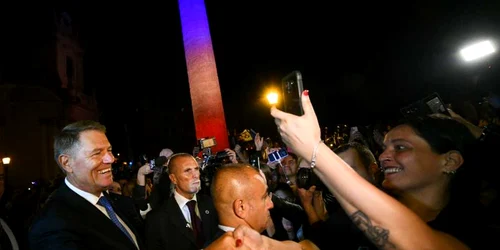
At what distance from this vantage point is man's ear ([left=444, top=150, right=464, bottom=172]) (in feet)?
7.09

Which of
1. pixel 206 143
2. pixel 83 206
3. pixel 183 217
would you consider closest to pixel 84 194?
pixel 83 206

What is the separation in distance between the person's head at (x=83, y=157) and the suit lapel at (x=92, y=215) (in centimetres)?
14

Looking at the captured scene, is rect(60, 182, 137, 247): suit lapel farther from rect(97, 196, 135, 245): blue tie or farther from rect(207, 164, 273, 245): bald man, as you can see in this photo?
rect(207, 164, 273, 245): bald man

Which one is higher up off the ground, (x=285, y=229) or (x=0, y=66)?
(x=0, y=66)

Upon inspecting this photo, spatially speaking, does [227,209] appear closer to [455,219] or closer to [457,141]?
[455,219]

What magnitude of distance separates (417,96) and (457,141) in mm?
19565

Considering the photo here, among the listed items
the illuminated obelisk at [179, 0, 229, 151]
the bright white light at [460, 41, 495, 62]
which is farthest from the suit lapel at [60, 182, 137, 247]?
the illuminated obelisk at [179, 0, 229, 151]

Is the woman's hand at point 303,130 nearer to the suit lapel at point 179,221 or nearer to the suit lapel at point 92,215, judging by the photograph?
the suit lapel at point 92,215

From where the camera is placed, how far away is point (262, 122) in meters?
37.0

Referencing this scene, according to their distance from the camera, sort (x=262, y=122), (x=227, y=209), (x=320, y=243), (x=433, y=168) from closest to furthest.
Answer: (x=433, y=168)
(x=227, y=209)
(x=320, y=243)
(x=262, y=122)

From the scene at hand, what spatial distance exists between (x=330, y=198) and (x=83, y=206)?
2.51m

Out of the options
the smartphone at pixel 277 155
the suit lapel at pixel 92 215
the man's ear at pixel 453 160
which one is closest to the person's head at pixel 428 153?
the man's ear at pixel 453 160

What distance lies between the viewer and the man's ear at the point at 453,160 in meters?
2.16

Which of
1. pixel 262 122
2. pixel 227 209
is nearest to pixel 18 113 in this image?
pixel 262 122
